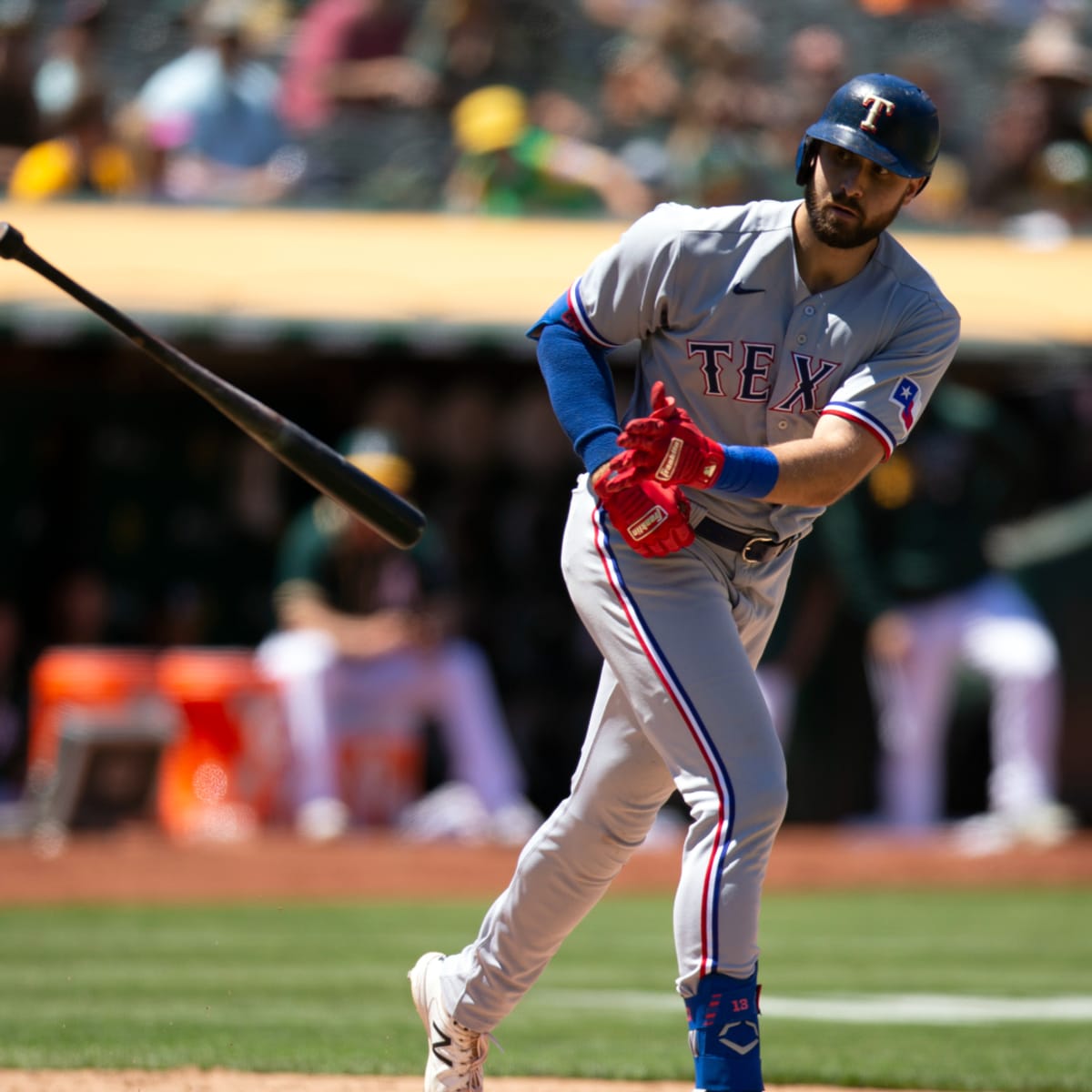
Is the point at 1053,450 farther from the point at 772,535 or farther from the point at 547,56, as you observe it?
the point at 772,535

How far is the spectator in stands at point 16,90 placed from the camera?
9891mm

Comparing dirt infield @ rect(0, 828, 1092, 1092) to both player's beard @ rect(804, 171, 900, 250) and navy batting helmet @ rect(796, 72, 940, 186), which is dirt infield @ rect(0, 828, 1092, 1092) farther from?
navy batting helmet @ rect(796, 72, 940, 186)

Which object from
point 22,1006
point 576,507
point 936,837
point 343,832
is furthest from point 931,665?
point 576,507

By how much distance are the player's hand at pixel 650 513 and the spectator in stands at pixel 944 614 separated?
5.67 metres

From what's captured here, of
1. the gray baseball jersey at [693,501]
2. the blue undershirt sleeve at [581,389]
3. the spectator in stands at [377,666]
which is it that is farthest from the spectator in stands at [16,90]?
the gray baseball jersey at [693,501]

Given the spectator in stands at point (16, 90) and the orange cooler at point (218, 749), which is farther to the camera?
the spectator in stands at point (16, 90)

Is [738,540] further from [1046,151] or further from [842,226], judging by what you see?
[1046,151]

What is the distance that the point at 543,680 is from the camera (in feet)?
31.7

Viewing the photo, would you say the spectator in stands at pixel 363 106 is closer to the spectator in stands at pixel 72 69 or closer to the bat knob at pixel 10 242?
the spectator in stands at pixel 72 69

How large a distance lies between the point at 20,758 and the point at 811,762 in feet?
12.2

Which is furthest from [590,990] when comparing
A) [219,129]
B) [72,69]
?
[72,69]

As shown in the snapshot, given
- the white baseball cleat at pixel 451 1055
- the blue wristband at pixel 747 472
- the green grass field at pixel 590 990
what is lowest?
the green grass field at pixel 590 990

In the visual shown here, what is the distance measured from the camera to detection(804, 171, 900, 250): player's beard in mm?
3264

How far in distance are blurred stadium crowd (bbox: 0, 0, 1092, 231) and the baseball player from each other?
6124 mm
